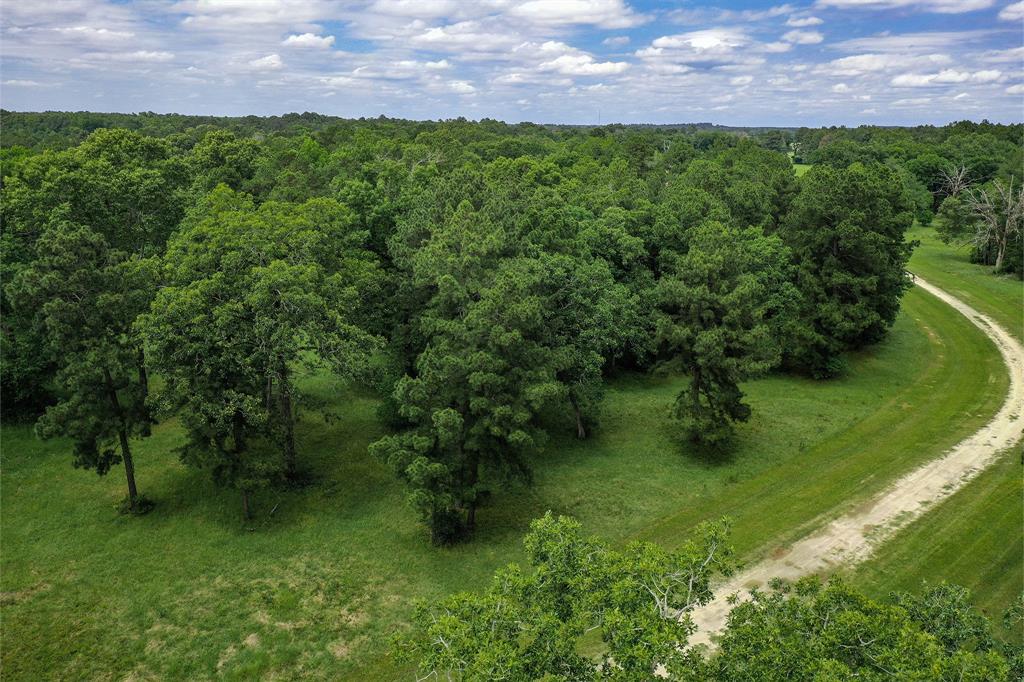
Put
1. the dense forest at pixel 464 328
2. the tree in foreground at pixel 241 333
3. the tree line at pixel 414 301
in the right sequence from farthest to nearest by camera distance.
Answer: the tree line at pixel 414 301 < the tree in foreground at pixel 241 333 < the dense forest at pixel 464 328

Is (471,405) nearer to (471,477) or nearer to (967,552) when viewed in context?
(471,477)

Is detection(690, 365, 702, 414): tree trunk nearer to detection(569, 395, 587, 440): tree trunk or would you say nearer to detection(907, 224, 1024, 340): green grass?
detection(569, 395, 587, 440): tree trunk

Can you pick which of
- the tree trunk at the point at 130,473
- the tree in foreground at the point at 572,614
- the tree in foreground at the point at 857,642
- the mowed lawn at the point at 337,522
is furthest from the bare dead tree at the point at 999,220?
the tree trunk at the point at 130,473

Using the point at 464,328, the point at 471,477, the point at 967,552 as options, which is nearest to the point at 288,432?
the point at 471,477

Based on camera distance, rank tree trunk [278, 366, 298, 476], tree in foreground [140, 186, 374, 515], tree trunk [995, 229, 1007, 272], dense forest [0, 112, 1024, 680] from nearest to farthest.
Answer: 1. dense forest [0, 112, 1024, 680]
2. tree in foreground [140, 186, 374, 515]
3. tree trunk [278, 366, 298, 476]
4. tree trunk [995, 229, 1007, 272]

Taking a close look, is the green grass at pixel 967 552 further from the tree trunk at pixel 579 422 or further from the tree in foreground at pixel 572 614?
the tree trunk at pixel 579 422

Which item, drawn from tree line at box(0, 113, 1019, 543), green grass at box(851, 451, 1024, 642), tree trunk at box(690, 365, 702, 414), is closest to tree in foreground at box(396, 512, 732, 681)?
tree line at box(0, 113, 1019, 543)
